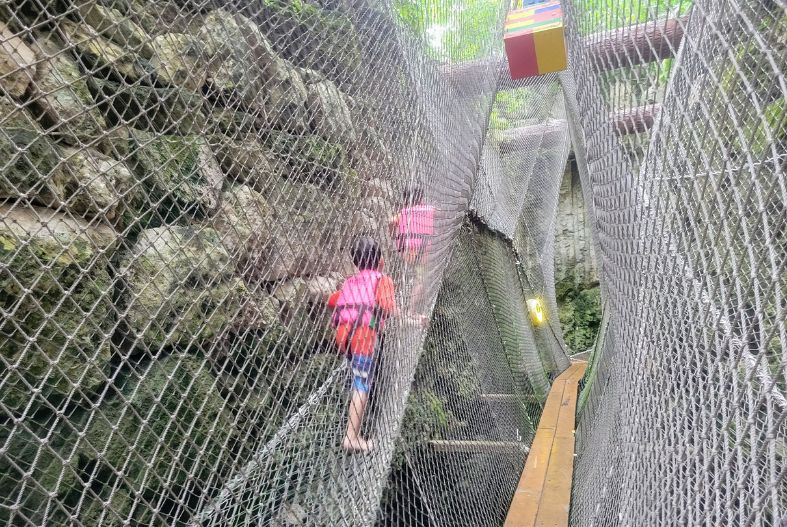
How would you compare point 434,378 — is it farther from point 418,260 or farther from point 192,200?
point 192,200

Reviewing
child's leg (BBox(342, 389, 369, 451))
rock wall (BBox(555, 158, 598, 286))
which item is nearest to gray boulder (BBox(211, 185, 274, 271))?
child's leg (BBox(342, 389, 369, 451))

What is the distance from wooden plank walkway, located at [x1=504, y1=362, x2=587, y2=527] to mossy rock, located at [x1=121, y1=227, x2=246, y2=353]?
1377mm

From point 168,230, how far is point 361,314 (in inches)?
23.4

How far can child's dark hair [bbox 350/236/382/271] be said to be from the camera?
55.7 inches

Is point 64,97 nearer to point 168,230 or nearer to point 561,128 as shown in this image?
point 168,230

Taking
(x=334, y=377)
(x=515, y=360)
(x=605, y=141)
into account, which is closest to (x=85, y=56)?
(x=334, y=377)

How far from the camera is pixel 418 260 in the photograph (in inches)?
62.3

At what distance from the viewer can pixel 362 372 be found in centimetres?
133

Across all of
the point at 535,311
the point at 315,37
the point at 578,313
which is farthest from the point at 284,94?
the point at 578,313

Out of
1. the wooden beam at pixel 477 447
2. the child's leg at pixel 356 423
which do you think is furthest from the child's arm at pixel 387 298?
the wooden beam at pixel 477 447

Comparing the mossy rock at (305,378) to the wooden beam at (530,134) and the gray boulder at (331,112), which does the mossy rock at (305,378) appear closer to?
the gray boulder at (331,112)

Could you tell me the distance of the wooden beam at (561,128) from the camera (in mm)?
1073

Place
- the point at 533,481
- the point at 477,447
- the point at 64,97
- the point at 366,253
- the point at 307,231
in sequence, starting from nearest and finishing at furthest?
the point at 64,97
the point at 307,231
the point at 366,253
the point at 477,447
the point at 533,481

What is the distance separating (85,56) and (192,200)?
40cm
